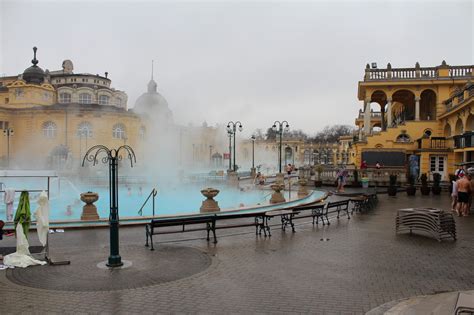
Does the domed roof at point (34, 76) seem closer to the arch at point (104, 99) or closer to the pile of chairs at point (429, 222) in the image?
the arch at point (104, 99)

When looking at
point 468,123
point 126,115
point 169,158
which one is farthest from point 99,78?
point 468,123

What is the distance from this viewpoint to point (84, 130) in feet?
214

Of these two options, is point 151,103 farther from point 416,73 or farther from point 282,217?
point 282,217

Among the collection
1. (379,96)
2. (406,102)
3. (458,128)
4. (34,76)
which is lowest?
(458,128)

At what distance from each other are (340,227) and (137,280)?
26.5 ft

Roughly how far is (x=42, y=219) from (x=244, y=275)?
4.58 meters

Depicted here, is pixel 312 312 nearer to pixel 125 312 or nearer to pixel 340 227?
pixel 125 312

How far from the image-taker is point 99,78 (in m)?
79.3

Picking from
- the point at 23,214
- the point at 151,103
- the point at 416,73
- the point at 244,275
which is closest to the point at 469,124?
the point at 416,73

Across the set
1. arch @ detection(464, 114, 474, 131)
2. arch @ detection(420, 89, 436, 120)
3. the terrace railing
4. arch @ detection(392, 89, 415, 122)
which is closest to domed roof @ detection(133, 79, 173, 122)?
arch @ detection(392, 89, 415, 122)

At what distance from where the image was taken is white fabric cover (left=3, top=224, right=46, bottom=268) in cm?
876

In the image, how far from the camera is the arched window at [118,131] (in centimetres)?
6819

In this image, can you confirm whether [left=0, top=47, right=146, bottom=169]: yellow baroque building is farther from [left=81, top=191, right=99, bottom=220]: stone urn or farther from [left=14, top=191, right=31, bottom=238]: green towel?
[left=14, top=191, right=31, bottom=238]: green towel

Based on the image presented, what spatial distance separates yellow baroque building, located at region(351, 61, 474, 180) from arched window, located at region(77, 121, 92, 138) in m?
42.3
